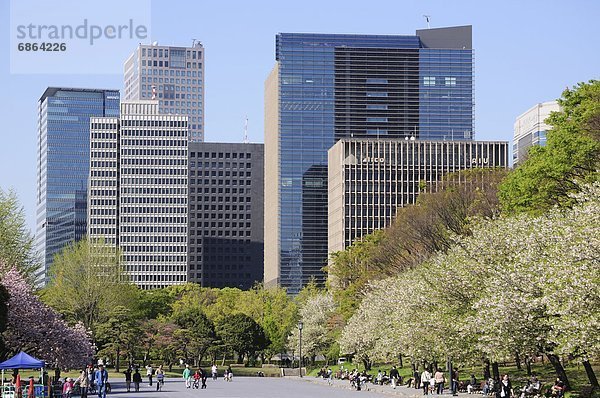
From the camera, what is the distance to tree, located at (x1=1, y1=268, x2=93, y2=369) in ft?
236

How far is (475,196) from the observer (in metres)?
97.9

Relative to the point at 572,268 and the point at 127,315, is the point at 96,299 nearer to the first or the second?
the point at 127,315

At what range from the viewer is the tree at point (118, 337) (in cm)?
11488

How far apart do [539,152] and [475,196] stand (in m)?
24.2

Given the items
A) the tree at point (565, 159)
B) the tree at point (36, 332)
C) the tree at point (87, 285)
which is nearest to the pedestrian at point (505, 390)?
the tree at point (565, 159)

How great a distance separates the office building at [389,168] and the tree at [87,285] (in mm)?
61788

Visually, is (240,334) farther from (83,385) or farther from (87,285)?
(83,385)

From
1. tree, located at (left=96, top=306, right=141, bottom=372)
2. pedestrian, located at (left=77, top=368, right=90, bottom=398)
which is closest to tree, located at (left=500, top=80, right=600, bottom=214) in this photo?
pedestrian, located at (left=77, top=368, right=90, bottom=398)

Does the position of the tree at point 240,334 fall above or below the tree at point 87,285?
below

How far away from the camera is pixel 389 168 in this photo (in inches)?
7269

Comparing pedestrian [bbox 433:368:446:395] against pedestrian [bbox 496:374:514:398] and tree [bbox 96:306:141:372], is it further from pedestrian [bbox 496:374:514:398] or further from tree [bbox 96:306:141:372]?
tree [bbox 96:306:141:372]

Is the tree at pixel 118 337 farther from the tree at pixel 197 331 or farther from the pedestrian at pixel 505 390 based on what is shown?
the pedestrian at pixel 505 390

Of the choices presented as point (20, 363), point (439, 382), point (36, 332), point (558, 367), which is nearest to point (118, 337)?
point (36, 332)

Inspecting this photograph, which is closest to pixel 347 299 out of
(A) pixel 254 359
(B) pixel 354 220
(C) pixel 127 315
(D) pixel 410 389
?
(C) pixel 127 315
